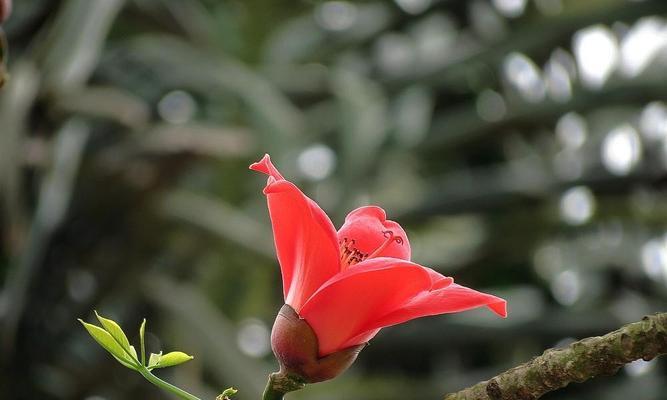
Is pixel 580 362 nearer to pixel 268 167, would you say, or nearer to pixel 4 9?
pixel 268 167

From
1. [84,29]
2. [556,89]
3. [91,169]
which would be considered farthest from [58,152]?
[556,89]

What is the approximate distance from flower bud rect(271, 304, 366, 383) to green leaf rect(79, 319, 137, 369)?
62 millimetres

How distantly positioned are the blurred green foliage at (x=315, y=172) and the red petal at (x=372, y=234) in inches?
43.7

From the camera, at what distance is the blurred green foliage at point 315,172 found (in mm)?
1693

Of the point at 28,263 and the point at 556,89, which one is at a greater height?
the point at 556,89

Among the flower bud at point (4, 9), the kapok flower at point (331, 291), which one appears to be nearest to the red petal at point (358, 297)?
the kapok flower at point (331, 291)

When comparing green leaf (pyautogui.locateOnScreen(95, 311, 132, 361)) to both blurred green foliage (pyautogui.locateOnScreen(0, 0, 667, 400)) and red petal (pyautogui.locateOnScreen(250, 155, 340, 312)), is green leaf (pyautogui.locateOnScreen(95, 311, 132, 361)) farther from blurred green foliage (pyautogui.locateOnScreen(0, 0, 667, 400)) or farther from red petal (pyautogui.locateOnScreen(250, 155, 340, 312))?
Result: blurred green foliage (pyautogui.locateOnScreen(0, 0, 667, 400))

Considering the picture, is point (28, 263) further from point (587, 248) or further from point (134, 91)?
point (587, 248)

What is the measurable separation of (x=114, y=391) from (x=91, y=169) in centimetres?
34

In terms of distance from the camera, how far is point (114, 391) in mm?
1758

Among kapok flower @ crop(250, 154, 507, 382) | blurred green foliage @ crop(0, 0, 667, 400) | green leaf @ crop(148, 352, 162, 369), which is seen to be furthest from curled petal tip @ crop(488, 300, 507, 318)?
blurred green foliage @ crop(0, 0, 667, 400)

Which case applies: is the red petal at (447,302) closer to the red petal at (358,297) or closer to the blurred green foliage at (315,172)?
the red petal at (358,297)

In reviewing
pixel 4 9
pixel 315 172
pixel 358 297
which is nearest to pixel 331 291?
pixel 358 297

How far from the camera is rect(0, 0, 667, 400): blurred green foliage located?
66.7 inches
